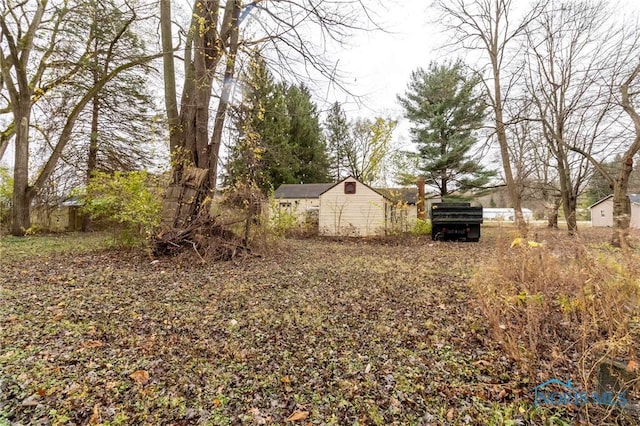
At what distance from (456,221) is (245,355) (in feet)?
35.3

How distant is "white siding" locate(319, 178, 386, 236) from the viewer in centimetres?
1279

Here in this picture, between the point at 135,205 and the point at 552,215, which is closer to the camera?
the point at 135,205

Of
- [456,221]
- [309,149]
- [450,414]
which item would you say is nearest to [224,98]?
[450,414]

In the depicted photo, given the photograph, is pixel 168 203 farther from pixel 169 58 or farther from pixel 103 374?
pixel 103 374

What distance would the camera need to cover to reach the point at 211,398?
1.90 m

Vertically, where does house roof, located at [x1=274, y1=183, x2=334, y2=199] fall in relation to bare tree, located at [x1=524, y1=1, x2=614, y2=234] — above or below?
below

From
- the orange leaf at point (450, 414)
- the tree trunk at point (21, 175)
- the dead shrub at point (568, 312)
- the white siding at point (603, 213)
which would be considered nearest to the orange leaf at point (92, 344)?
the orange leaf at point (450, 414)

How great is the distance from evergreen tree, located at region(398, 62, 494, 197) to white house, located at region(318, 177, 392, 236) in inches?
289

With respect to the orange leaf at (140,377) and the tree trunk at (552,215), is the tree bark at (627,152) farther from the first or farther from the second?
the orange leaf at (140,377)

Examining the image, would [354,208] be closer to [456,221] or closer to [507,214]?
[456,221]

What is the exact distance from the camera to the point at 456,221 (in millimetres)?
11367

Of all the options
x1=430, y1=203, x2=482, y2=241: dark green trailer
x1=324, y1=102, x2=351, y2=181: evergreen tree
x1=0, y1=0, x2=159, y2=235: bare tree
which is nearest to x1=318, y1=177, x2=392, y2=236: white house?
x1=430, y1=203, x2=482, y2=241: dark green trailer

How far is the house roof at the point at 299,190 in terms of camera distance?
1847cm

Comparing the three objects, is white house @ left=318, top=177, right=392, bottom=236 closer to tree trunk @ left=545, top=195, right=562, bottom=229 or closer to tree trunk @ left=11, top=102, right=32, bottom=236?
tree trunk @ left=545, top=195, right=562, bottom=229
